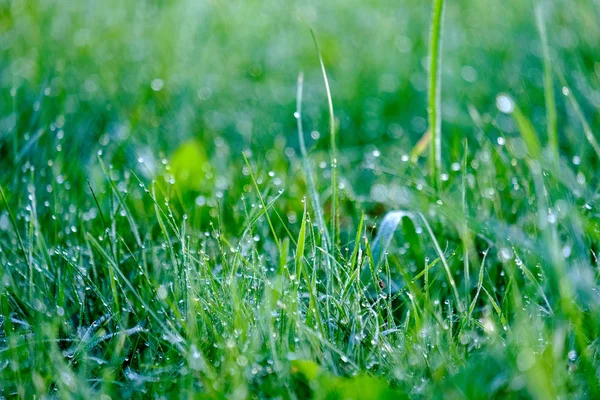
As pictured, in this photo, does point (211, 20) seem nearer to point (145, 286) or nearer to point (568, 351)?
point (145, 286)

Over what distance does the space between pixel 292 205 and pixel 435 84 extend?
40 centimetres

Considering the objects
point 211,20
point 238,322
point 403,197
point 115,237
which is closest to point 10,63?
point 211,20

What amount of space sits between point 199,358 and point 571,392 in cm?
48

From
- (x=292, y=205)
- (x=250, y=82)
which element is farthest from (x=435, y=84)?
(x=250, y=82)

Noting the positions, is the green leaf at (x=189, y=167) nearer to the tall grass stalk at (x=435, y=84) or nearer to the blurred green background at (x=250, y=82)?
the blurred green background at (x=250, y=82)

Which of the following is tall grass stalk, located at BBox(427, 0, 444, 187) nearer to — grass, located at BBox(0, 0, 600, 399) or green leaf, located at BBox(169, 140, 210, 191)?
grass, located at BBox(0, 0, 600, 399)

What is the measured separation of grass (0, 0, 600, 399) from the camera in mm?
898

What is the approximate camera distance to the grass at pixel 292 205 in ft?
2.95

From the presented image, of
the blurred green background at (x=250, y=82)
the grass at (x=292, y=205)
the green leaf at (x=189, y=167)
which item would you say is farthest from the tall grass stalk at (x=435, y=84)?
the green leaf at (x=189, y=167)

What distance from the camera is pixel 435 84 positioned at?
1389 mm

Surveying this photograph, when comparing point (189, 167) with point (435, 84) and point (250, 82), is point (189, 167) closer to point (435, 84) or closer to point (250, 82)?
point (435, 84)

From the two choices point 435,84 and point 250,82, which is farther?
point 250,82

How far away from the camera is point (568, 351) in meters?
0.91

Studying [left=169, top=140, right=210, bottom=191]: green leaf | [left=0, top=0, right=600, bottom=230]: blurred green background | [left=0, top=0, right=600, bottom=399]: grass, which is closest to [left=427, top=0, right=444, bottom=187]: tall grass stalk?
[left=0, top=0, right=600, bottom=399]: grass
